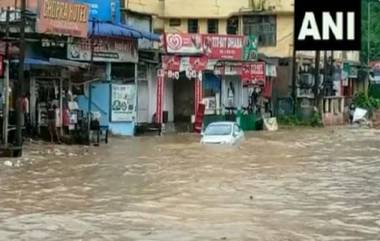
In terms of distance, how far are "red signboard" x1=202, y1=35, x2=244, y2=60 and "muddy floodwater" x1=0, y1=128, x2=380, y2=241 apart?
12460 mm

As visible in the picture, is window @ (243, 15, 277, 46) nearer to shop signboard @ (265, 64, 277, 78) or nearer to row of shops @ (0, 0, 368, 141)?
row of shops @ (0, 0, 368, 141)

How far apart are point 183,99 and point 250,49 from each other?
510 centimetres

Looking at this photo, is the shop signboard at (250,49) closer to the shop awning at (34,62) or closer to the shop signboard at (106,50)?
the shop signboard at (106,50)

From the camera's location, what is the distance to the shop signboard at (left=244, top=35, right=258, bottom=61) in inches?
1801

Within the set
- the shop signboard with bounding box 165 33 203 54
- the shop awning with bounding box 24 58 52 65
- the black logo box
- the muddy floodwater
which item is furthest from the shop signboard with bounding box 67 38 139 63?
the black logo box

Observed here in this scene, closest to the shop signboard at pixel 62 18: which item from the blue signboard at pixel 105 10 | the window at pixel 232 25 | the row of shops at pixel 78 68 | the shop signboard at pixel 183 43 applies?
the row of shops at pixel 78 68

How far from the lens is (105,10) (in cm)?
3781

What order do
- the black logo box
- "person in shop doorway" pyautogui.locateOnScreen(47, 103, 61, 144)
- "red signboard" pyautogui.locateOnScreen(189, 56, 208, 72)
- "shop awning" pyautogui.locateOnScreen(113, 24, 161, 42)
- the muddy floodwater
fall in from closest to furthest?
the black logo box, the muddy floodwater, "person in shop doorway" pyautogui.locateOnScreen(47, 103, 61, 144), "shop awning" pyautogui.locateOnScreen(113, 24, 161, 42), "red signboard" pyautogui.locateOnScreen(189, 56, 208, 72)

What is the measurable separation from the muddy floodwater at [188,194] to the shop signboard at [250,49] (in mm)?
15625

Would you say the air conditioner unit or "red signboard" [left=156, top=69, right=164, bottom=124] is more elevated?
the air conditioner unit

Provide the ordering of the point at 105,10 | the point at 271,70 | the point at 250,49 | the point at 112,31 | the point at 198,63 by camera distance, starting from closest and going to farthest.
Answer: the point at 112,31
the point at 105,10
the point at 198,63
the point at 250,49
the point at 271,70

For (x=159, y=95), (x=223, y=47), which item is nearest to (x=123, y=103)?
(x=159, y=95)

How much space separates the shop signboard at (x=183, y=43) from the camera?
39.9 meters

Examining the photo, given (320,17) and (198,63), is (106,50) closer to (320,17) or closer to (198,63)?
(198,63)
